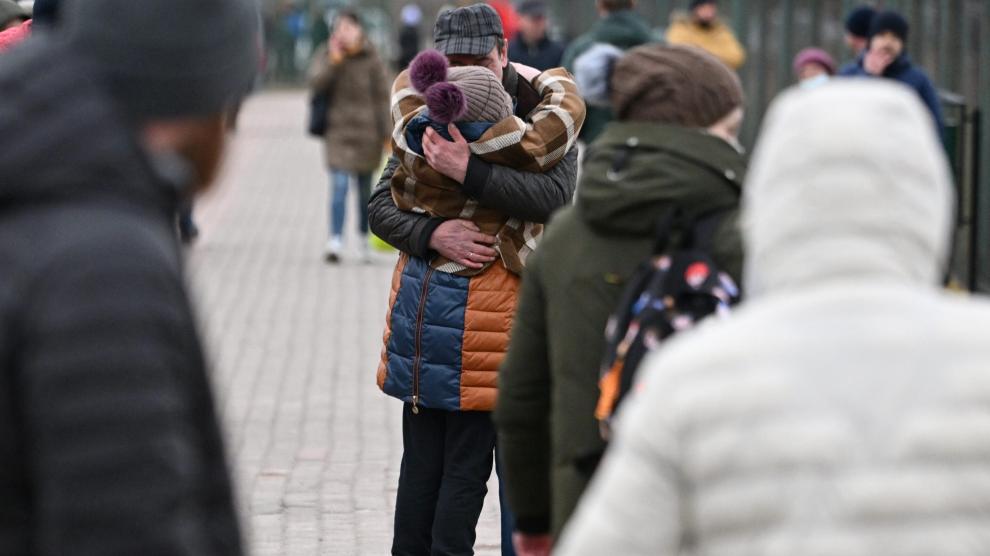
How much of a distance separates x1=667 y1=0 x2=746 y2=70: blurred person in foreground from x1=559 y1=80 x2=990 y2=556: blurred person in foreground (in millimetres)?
14505

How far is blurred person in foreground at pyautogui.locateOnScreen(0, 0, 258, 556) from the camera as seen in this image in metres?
1.99

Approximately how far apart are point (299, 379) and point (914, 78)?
406 centimetres

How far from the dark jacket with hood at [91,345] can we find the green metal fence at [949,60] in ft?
31.0

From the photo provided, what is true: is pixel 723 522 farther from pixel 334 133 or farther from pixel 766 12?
pixel 766 12

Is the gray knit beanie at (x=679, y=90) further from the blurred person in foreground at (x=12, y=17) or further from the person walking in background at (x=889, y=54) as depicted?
the person walking in background at (x=889, y=54)

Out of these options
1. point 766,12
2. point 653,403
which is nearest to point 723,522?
point 653,403

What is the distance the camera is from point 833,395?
213 cm

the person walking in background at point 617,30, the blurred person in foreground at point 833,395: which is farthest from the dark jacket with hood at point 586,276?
the person walking in background at point 617,30

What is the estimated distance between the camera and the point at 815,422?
2.12 m

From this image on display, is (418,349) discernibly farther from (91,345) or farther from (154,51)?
(91,345)

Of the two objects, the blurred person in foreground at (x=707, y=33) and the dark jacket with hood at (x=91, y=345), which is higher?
the dark jacket with hood at (x=91, y=345)

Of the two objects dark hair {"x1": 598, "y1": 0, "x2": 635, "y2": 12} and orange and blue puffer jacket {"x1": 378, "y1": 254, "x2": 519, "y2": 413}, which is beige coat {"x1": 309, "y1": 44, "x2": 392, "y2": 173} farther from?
orange and blue puffer jacket {"x1": 378, "y1": 254, "x2": 519, "y2": 413}

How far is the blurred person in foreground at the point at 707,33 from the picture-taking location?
16719 millimetres

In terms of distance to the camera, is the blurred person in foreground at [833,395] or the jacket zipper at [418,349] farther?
the jacket zipper at [418,349]
